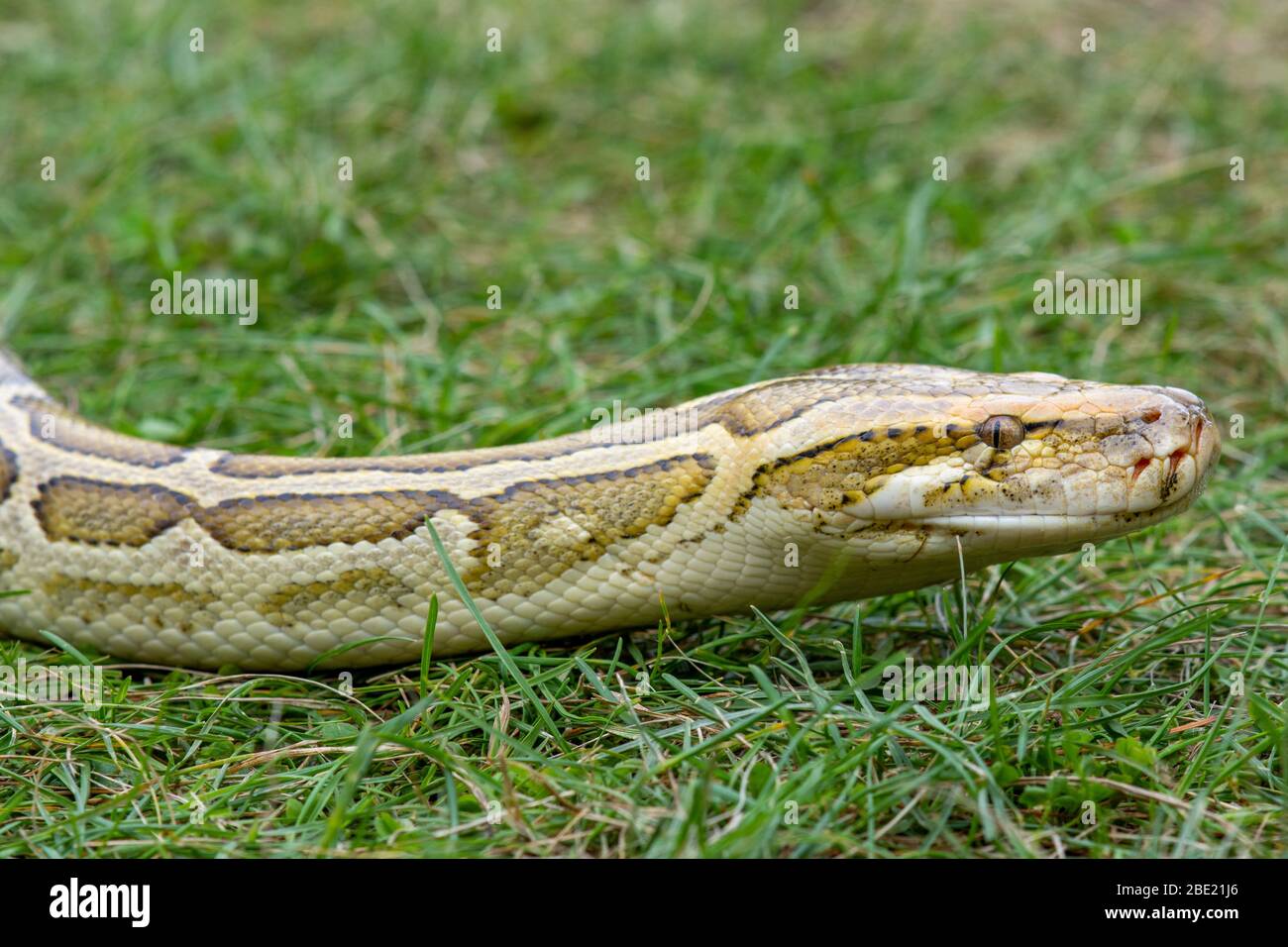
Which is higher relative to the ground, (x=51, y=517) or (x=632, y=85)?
(x=632, y=85)

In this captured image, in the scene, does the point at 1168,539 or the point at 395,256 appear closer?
the point at 1168,539

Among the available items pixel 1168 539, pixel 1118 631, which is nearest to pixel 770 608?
pixel 1118 631

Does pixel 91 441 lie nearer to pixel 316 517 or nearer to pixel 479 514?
pixel 316 517

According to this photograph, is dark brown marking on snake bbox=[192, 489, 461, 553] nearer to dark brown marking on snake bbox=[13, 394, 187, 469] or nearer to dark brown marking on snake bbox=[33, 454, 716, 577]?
dark brown marking on snake bbox=[33, 454, 716, 577]

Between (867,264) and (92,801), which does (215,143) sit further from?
(92,801)

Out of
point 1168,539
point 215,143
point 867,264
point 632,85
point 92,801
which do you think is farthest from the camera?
point 632,85

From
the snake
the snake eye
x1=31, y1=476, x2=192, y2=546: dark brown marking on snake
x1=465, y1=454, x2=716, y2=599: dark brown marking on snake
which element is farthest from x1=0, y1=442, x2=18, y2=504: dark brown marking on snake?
the snake eye
